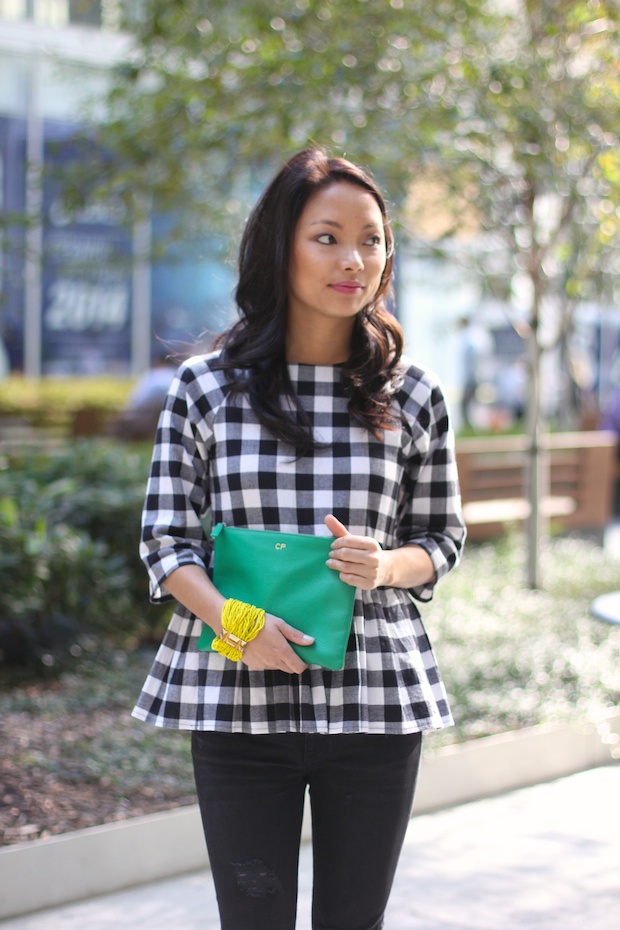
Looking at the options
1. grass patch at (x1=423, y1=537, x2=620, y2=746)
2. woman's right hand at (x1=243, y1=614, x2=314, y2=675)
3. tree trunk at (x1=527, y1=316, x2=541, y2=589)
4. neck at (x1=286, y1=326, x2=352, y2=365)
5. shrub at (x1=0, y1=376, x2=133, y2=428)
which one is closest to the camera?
woman's right hand at (x1=243, y1=614, x2=314, y2=675)

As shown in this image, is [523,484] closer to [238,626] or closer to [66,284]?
[238,626]

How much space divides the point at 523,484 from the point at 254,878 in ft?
24.8

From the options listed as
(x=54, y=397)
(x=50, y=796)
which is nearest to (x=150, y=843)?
(x=50, y=796)

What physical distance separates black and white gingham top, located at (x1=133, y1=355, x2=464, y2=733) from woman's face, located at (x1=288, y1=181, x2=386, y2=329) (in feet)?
0.49

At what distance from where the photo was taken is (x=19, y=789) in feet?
12.7

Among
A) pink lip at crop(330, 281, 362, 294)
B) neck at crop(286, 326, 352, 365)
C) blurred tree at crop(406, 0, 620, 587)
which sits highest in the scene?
blurred tree at crop(406, 0, 620, 587)

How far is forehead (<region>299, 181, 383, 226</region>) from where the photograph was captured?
2145 millimetres

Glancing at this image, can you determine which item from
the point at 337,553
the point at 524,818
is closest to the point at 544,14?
the point at 524,818

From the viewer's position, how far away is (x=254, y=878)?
6.60ft

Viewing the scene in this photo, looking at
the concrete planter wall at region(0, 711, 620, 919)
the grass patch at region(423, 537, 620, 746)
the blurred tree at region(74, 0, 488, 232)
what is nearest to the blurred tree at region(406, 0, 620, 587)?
the blurred tree at region(74, 0, 488, 232)

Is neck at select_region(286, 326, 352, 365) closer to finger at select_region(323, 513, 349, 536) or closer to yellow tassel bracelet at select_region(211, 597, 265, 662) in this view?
finger at select_region(323, 513, 349, 536)

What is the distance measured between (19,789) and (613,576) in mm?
5041

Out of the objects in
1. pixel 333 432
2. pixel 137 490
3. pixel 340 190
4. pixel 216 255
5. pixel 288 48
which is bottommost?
pixel 137 490

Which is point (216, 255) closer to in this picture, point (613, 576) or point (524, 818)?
point (613, 576)
